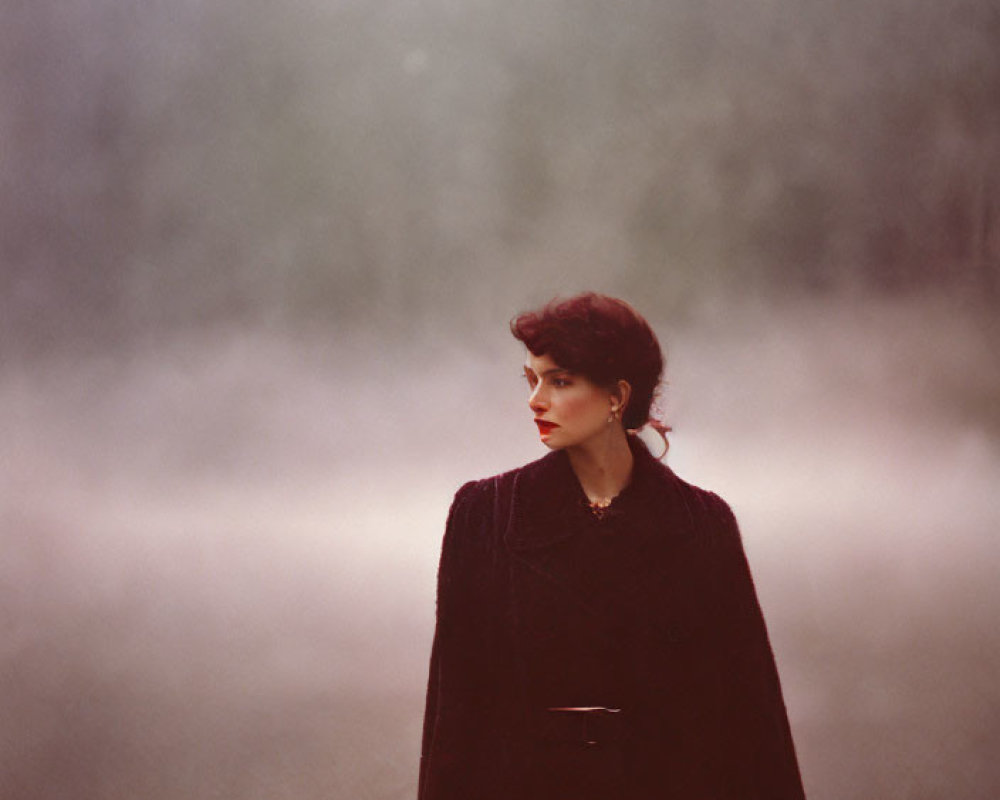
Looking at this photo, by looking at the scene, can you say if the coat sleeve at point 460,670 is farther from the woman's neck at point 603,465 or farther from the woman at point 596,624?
the woman's neck at point 603,465

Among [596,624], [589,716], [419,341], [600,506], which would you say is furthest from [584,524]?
[419,341]

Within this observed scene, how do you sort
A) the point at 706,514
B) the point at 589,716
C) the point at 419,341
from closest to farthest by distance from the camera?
the point at 589,716
the point at 706,514
the point at 419,341

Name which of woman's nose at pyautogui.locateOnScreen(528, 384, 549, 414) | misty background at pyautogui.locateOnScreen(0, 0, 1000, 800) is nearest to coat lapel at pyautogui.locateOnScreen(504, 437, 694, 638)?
woman's nose at pyautogui.locateOnScreen(528, 384, 549, 414)

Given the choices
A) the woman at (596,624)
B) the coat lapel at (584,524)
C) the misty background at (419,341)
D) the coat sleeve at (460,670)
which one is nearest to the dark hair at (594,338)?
the woman at (596,624)

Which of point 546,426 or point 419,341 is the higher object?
point 419,341

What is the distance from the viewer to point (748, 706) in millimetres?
1475

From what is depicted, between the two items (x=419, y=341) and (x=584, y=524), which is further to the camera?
(x=419, y=341)

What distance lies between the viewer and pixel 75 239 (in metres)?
2.07

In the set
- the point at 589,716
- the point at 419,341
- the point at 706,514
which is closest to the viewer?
the point at 589,716

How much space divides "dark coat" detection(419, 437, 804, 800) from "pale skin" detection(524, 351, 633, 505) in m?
0.02

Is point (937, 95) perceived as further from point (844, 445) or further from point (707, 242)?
point (844, 445)

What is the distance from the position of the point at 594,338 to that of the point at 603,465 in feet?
0.65

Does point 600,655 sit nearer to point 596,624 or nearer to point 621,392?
point 596,624

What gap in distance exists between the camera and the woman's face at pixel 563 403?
4.72 ft
